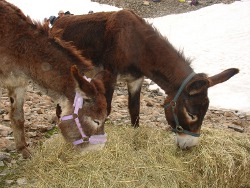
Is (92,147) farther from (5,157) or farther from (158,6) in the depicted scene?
(158,6)

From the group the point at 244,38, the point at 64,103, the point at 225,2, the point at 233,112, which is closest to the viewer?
the point at 64,103

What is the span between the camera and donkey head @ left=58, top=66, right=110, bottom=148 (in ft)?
14.4

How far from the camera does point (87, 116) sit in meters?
4.44

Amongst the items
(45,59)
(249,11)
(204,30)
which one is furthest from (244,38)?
(45,59)

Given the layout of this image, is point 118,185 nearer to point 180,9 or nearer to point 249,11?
point 249,11

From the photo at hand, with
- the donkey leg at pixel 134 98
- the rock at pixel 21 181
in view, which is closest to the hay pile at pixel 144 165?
the rock at pixel 21 181

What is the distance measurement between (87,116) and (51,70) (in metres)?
0.81

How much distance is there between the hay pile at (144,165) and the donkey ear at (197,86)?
893 millimetres

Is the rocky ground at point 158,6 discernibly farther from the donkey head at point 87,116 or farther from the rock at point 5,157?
the donkey head at point 87,116

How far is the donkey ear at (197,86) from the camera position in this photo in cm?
513

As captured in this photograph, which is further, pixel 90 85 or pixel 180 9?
pixel 180 9

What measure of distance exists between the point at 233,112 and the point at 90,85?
17.4 ft

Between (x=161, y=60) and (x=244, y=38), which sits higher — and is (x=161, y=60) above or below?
below

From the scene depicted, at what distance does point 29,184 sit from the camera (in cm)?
461
